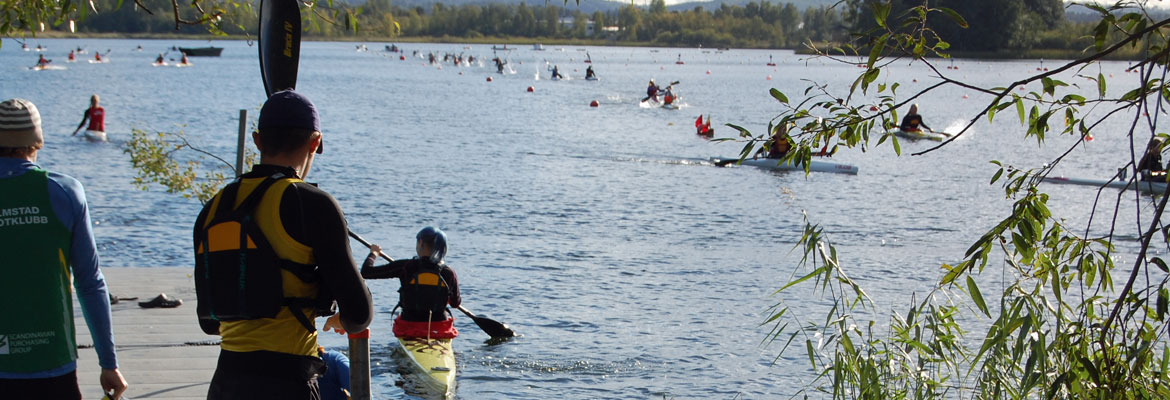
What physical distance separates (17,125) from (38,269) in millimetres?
502

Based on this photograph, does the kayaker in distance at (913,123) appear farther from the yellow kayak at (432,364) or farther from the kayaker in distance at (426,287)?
the kayaker in distance at (426,287)

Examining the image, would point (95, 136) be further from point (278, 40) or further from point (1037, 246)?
point (1037, 246)

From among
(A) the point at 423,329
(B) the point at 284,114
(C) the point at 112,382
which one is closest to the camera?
(B) the point at 284,114

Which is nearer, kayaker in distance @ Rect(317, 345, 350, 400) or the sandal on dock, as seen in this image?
kayaker in distance @ Rect(317, 345, 350, 400)

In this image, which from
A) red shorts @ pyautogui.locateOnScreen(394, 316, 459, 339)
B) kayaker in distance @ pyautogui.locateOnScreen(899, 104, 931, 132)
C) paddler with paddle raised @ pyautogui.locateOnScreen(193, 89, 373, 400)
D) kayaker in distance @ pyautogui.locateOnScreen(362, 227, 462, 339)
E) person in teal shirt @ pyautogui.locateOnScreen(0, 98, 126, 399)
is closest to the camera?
paddler with paddle raised @ pyautogui.locateOnScreen(193, 89, 373, 400)

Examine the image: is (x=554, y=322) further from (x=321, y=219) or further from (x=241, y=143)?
(x=321, y=219)

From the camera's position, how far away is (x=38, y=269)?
3.64 m

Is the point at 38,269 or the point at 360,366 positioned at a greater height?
the point at 38,269

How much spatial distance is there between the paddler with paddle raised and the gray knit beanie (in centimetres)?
81

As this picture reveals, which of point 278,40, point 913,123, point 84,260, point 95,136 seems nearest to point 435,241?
point 278,40

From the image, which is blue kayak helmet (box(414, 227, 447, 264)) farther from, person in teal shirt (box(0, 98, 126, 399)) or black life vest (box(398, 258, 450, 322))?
person in teal shirt (box(0, 98, 126, 399))

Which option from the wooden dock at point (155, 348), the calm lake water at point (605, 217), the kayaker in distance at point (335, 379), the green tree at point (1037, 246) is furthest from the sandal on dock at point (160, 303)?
the green tree at point (1037, 246)

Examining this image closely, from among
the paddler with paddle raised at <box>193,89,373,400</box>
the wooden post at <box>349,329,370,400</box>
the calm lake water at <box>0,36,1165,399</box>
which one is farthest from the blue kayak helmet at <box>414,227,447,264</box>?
the paddler with paddle raised at <box>193,89,373,400</box>

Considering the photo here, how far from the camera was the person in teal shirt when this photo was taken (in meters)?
3.58
